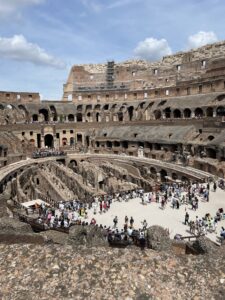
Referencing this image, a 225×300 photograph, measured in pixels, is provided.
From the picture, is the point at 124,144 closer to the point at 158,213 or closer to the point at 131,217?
the point at 158,213

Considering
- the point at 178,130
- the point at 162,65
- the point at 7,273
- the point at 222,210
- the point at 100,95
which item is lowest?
the point at 222,210

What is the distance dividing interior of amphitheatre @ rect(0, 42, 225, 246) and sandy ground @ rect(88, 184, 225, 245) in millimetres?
2953

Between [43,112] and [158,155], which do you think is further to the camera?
[43,112]

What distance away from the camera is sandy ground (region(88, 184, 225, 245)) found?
1733 centimetres

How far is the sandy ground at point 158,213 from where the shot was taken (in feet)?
56.9

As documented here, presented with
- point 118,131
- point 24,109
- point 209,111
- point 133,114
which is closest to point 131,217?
point 209,111

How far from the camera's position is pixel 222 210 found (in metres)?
18.4

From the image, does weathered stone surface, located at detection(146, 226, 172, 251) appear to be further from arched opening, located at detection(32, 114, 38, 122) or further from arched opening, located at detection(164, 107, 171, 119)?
arched opening, located at detection(32, 114, 38, 122)

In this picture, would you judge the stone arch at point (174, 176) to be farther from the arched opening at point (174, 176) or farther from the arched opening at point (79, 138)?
the arched opening at point (79, 138)

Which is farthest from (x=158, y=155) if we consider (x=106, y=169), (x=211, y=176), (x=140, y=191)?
(x=140, y=191)

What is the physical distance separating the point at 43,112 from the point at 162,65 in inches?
956

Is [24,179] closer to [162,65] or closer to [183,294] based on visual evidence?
[183,294]

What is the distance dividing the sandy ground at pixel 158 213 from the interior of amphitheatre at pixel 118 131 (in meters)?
2.95

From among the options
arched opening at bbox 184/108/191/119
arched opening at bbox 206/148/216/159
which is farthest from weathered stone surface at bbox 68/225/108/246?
arched opening at bbox 184/108/191/119
